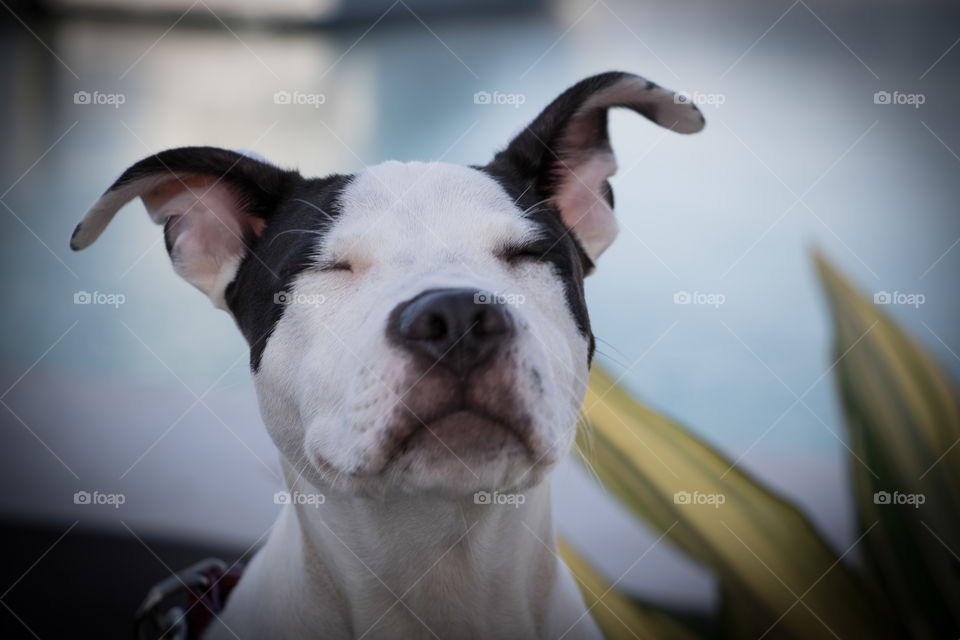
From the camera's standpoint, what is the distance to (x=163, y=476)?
347 cm

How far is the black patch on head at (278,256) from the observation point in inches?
53.2

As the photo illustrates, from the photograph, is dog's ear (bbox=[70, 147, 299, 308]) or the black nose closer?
the black nose

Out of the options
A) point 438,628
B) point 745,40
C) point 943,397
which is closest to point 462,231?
point 438,628

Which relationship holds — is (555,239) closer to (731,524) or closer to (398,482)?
(398,482)

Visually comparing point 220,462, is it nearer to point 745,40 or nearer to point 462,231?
point 462,231

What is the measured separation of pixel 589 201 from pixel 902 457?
33.8 inches

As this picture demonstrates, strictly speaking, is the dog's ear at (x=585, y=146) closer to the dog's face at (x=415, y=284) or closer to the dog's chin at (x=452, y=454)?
the dog's face at (x=415, y=284)

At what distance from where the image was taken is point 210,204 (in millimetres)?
1509
